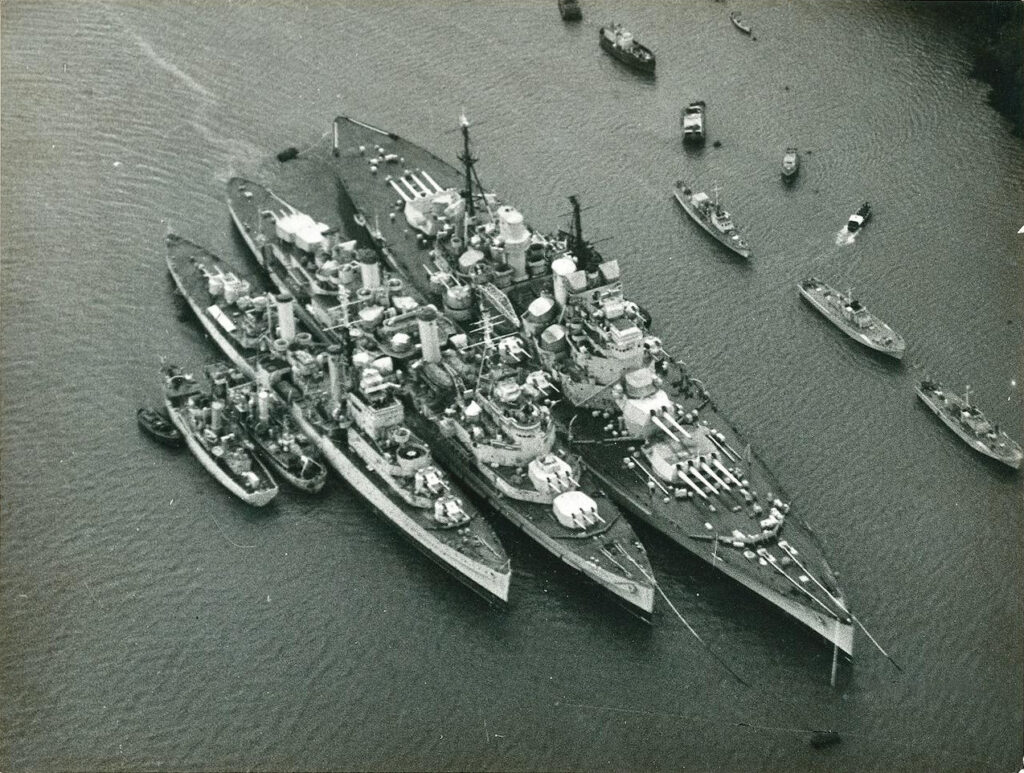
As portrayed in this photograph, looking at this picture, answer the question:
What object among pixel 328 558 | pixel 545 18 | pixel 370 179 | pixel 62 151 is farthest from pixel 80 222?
pixel 545 18

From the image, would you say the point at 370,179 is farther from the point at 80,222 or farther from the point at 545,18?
the point at 545,18

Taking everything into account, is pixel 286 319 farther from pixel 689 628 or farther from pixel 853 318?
pixel 853 318

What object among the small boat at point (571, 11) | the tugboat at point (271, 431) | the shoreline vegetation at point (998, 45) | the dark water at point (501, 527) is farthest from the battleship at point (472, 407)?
the shoreline vegetation at point (998, 45)

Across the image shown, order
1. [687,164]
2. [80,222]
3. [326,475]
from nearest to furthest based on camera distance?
1. [326,475]
2. [80,222]
3. [687,164]

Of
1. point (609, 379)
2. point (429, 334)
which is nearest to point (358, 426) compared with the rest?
point (429, 334)

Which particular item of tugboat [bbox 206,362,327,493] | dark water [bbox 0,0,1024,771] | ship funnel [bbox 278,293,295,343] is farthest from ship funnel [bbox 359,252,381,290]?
dark water [bbox 0,0,1024,771]

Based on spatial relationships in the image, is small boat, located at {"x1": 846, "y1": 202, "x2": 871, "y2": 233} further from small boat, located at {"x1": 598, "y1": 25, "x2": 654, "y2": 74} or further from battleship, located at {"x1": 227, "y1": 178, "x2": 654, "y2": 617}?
battleship, located at {"x1": 227, "y1": 178, "x2": 654, "y2": 617}
